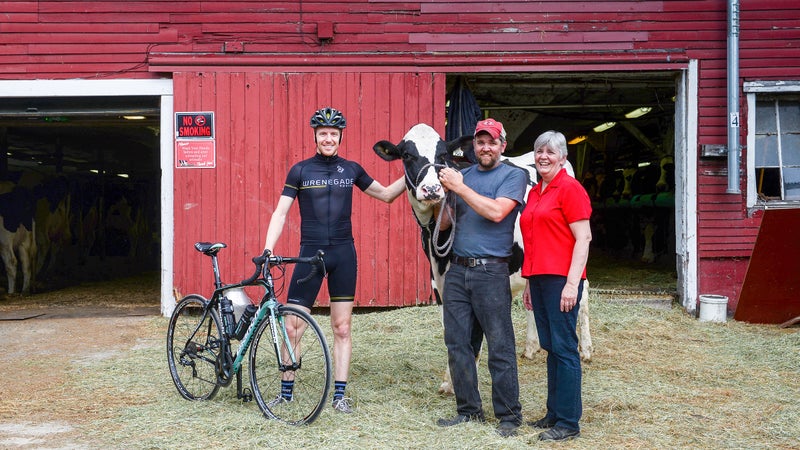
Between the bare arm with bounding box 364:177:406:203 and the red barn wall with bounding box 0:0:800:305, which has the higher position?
the red barn wall with bounding box 0:0:800:305

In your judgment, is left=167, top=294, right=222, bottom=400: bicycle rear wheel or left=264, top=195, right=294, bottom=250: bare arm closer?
left=264, top=195, right=294, bottom=250: bare arm

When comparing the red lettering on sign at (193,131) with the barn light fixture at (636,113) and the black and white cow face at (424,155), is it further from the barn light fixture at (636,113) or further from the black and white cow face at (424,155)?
the barn light fixture at (636,113)

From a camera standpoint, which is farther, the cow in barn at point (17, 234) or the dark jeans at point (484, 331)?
the cow in barn at point (17, 234)

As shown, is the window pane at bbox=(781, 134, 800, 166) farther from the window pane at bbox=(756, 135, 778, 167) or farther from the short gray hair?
the short gray hair

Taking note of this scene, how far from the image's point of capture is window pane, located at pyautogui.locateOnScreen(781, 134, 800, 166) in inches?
364

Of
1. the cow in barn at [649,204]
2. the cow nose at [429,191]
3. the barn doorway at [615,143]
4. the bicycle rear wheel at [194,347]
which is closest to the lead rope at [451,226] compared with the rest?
the cow nose at [429,191]

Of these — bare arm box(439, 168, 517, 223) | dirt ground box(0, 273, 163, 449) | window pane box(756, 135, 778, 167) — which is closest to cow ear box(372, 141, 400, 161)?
bare arm box(439, 168, 517, 223)

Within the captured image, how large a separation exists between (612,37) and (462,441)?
6.69 m

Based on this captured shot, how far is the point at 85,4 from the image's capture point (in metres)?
9.07

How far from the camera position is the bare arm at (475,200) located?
422 cm

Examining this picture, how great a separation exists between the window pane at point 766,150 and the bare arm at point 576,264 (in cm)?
622

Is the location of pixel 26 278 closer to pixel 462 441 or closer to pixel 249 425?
pixel 249 425

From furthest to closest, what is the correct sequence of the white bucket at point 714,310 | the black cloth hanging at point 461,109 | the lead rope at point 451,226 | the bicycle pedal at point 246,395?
the black cloth hanging at point 461,109, the white bucket at point 714,310, the bicycle pedal at point 246,395, the lead rope at point 451,226

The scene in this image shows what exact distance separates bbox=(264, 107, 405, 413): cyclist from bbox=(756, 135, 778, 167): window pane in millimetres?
6544
